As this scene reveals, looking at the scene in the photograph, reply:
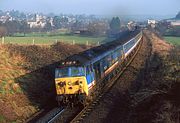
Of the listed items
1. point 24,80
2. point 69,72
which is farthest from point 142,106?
point 24,80

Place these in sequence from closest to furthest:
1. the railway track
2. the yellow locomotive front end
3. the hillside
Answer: the railway track, the hillside, the yellow locomotive front end

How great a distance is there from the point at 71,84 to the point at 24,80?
240 inches

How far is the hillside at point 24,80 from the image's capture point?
81.0 feet

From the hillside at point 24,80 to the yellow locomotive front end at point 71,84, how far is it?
204 cm

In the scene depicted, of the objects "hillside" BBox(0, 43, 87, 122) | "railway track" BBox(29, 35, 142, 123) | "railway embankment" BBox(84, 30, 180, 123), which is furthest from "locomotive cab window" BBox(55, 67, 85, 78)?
"hillside" BBox(0, 43, 87, 122)

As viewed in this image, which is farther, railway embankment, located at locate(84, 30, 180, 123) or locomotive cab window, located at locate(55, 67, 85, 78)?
locomotive cab window, located at locate(55, 67, 85, 78)

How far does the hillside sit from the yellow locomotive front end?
2035 millimetres

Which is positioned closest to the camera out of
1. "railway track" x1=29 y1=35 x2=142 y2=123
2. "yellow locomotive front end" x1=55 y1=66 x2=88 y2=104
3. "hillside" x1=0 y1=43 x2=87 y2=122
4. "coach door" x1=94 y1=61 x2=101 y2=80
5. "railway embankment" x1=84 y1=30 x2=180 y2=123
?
"railway embankment" x1=84 y1=30 x2=180 y2=123

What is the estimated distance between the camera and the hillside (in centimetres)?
2470

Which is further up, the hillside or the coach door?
the coach door

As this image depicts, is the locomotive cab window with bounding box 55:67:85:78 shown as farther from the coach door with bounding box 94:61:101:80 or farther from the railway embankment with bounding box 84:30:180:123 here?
the coach door with bounding box 94:61:101:80

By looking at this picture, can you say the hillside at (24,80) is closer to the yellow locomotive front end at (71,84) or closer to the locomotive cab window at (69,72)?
the yellow locomotive front end at (71,84)

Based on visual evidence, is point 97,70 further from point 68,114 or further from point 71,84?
point 68,114

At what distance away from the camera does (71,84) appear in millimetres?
25047
